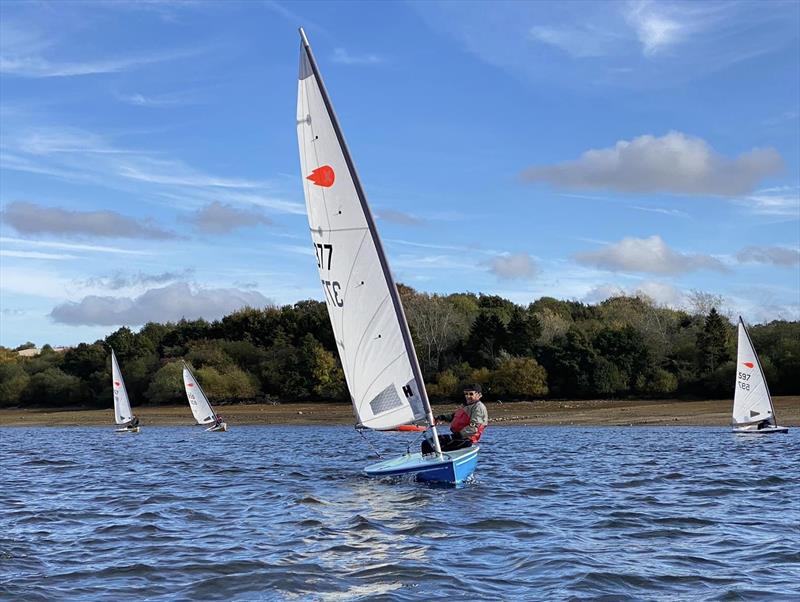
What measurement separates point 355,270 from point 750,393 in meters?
24.0

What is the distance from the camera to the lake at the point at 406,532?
954cm

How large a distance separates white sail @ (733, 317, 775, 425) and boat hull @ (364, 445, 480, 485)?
2145 cm

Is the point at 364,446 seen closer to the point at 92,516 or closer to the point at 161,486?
the point at 161,486

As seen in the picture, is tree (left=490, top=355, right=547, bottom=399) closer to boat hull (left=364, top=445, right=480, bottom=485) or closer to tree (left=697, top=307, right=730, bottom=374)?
tree (left=697, top=307, right=730, bottom=374)

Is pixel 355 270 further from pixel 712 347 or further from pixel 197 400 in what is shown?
pixel 712 347

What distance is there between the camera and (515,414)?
2055 inches

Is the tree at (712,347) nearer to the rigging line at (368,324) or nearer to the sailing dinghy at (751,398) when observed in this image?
the sailing dinghy at (751,398)

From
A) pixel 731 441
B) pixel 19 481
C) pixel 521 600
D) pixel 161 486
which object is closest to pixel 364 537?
pixel 521 600

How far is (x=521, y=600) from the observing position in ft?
29.0

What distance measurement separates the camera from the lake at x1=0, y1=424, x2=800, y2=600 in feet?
31.3

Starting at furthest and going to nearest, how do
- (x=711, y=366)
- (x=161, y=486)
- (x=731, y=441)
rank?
(x=711, y=366) → (x=731, y=441) → (x=161, y=486)

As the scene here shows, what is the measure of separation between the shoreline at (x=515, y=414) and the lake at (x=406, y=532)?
73.8ft

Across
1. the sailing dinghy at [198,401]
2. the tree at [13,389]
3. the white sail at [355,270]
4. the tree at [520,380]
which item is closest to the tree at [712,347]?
the tree at [520,380]

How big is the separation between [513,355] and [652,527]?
2051 inches
